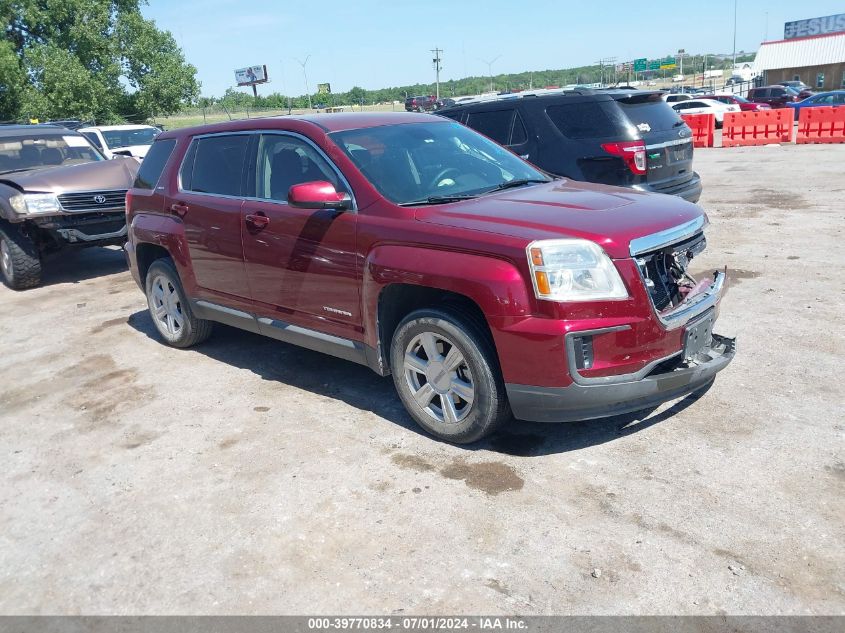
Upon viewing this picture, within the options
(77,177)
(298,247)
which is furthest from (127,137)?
(298,247)

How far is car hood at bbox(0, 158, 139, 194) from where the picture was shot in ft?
29.1

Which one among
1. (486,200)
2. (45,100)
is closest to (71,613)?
(486,200)

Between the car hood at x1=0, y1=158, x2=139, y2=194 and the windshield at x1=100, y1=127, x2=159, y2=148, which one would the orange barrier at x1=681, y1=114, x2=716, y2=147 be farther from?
the car hood at x1=0, y1=158, x2=139, y2=194

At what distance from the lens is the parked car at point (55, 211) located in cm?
875

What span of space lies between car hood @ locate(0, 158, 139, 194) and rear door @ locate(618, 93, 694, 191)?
5885 mm

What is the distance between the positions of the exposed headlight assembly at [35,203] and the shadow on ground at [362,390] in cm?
238

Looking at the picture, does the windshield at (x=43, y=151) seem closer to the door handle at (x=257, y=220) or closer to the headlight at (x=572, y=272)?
the door handle at (x=257, y=220)

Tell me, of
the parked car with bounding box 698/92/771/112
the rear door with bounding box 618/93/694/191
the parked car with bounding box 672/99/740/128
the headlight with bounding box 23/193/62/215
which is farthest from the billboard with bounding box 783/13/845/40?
the headlight with bounding box 23/193/62/215

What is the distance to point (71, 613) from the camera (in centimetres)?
302

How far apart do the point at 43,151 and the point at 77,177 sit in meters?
A: 1.80

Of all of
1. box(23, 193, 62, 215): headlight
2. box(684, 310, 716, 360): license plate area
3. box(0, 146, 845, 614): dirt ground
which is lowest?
box(0, 146, 845, 614): dirt ground

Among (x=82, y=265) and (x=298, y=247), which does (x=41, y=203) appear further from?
(x=298, y=247)

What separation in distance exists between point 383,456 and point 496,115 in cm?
501

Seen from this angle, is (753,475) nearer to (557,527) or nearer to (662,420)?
(662,420)
